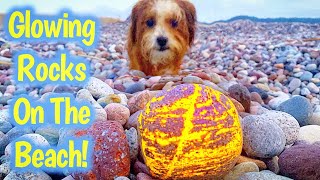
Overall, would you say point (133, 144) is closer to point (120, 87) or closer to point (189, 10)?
point (120, 87)

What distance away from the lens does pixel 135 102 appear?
108 centimetres

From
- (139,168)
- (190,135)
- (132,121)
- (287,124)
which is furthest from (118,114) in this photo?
(287,124)

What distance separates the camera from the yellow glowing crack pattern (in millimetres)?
842

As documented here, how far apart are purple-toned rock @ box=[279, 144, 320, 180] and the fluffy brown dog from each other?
0.70m

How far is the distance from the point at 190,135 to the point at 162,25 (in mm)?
803

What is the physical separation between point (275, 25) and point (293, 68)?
0.30 metres

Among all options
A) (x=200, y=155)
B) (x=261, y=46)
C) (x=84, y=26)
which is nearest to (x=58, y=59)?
(x=84, y=26)

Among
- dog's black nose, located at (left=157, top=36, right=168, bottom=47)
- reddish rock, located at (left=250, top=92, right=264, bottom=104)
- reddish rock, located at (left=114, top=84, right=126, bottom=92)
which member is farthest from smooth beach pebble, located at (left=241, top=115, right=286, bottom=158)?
dog's black nose, located at (left=157, top=36, right=168, bottom=47)

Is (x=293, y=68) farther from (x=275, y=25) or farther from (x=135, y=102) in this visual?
(x=135, y=102)

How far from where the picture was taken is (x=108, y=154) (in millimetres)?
904

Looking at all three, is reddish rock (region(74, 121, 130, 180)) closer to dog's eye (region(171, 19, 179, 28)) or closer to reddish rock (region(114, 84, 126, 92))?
reddish rock (region(114, 84, 126, 92))

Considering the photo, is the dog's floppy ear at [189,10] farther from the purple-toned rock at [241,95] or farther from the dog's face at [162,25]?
the purple-toned rock at [241,95]

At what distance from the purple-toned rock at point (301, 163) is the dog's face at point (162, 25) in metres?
0.70

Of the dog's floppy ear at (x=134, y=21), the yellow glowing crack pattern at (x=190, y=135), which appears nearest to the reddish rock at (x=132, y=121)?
the yellow glowing crack pattern at (x=190, y=135)
